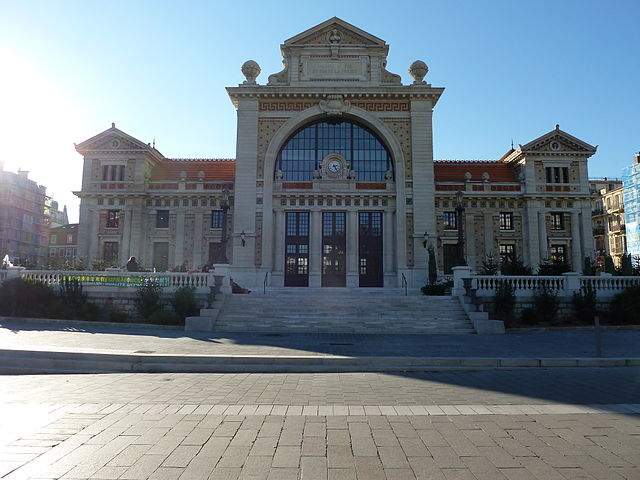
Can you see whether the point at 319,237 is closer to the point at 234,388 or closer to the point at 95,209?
the point at 95,209

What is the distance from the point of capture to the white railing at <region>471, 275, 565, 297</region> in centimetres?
2131

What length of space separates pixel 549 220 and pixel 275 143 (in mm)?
24452

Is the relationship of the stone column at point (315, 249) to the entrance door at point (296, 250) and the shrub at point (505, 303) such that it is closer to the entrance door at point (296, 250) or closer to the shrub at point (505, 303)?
the entrance door at point (296, 250)

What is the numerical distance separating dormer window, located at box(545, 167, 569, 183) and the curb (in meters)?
34.6

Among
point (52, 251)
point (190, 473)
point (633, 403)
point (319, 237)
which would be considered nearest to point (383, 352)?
point (633, 403)

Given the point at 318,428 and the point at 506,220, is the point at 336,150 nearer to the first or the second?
the point at 506,220

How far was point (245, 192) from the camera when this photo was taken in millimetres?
34938

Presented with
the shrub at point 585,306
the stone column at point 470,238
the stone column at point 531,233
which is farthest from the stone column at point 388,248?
the shrub at point 585,306

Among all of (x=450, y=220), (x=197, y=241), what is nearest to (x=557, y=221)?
(x=450, y=220)

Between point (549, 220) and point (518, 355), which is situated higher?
point (549, 220)

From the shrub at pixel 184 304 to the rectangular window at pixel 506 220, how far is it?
29.1 metres

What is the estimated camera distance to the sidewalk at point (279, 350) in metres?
9.98

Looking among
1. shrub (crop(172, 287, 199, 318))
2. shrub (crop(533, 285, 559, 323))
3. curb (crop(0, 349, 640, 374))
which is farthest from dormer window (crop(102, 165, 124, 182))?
shrub (crop(533, 285, 559, 323))

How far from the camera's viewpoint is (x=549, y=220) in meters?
39.6
